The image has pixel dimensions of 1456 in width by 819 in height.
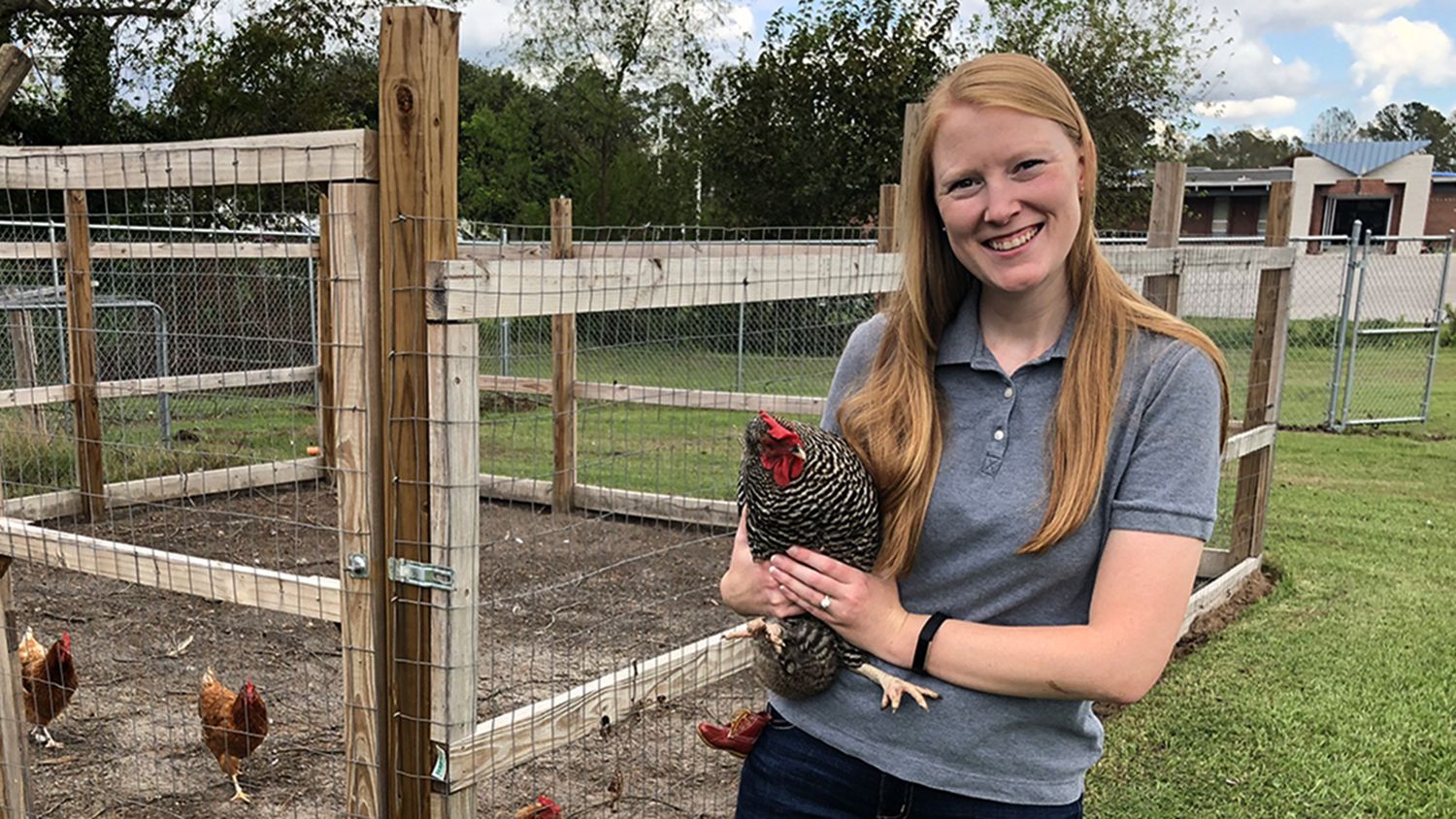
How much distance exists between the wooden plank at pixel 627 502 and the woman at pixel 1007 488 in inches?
191

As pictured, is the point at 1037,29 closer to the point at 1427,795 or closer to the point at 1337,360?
the point at 1337,360

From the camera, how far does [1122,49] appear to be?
19.5m

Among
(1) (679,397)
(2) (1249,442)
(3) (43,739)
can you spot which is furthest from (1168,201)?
(3) (43,739)

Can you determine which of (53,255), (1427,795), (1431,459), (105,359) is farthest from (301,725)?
(1431,459)

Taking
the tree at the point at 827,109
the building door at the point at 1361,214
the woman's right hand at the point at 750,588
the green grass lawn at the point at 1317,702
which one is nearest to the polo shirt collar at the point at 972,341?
the woman's right hand at the point at 750,588

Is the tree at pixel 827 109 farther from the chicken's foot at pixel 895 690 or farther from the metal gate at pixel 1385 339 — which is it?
the chicken's foot at pixel 895 690

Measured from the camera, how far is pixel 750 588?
1741 mm

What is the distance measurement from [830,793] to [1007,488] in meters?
0.54

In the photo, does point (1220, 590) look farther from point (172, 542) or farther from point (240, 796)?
point (172, 542)

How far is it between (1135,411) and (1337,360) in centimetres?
1110

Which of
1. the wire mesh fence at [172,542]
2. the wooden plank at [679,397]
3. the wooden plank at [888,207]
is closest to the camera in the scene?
the wire mesh fence at [172,542]

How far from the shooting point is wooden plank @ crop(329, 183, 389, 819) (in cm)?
202

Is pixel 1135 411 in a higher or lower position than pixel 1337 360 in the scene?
higher

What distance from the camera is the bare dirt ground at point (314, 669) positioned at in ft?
12.3
